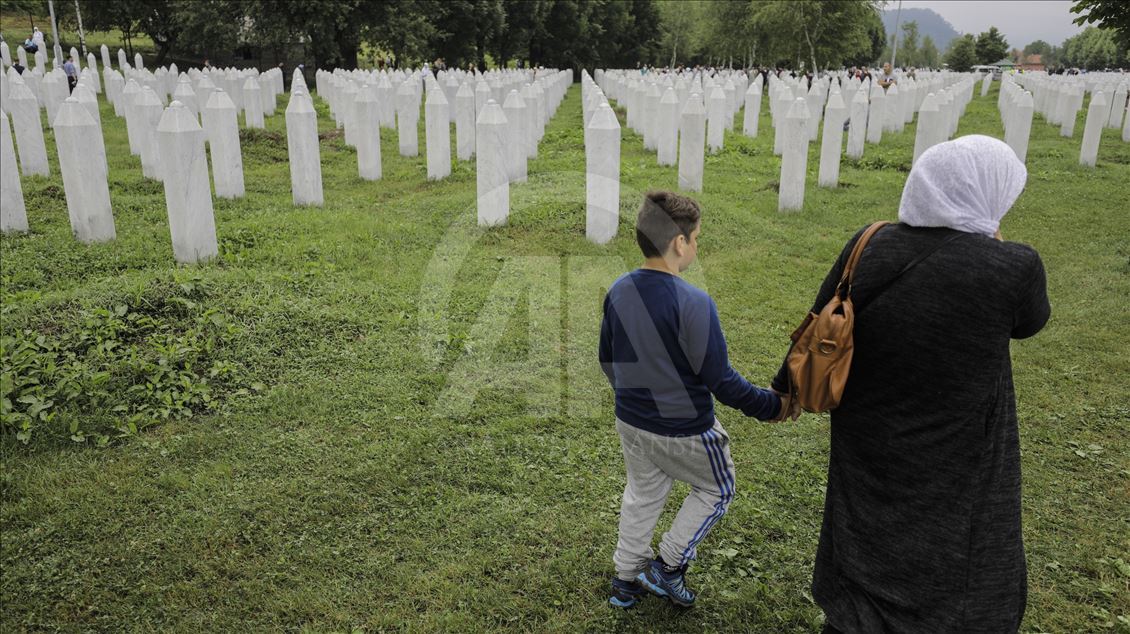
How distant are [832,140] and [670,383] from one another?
9.82m

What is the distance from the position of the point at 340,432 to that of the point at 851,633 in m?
3.14

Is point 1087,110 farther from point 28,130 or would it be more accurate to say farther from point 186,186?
point 28,130

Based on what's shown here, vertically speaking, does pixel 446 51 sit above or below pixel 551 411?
above

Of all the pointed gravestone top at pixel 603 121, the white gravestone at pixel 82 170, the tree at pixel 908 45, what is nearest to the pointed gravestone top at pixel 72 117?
the white gravestone at pixel 82 170

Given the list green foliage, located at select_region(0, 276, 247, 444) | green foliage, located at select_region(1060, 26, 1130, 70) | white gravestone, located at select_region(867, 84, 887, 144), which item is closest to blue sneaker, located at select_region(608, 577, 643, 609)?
green foliage, located at select_region(0, 276, 247, 444)

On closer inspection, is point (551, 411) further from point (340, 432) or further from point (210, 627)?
point (210, 627)

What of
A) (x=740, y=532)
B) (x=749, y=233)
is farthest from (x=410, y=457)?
(x=749, y=233)

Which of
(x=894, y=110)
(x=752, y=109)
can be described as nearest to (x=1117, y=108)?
(x=894, y=110)

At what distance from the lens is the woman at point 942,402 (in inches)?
89.5

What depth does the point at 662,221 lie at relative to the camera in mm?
2977

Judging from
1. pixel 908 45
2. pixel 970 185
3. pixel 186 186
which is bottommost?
pixel 186 186

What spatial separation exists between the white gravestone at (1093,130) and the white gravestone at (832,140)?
5146 mm

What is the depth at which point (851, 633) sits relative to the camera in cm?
256

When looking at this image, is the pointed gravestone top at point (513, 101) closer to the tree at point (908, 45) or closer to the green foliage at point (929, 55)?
the tree at point (908, 45)
